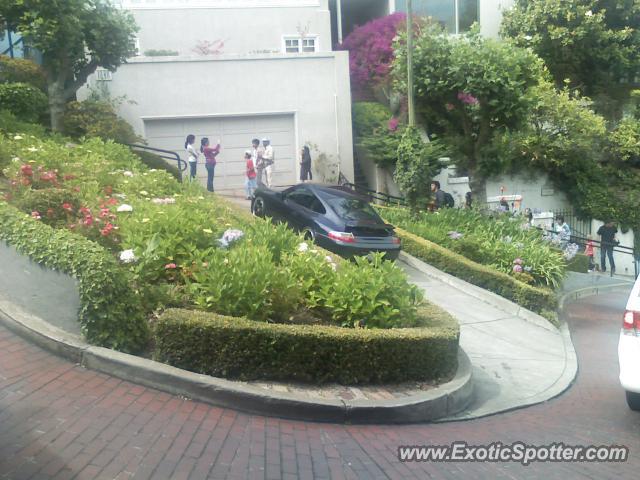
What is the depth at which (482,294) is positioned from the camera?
40.6 ft

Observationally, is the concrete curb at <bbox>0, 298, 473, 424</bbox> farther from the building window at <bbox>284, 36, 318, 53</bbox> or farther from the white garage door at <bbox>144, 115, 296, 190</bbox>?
the building window at <bbox>284, 36, 318, 53</bbox>

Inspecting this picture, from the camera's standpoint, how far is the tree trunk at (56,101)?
639 inches

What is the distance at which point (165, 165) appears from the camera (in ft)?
54.6

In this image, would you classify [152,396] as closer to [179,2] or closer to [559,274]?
[559,274]

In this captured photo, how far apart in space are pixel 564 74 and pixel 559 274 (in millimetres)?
14278

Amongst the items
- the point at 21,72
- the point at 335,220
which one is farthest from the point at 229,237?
the point at 21,72

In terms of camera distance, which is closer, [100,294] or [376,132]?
[100,294]

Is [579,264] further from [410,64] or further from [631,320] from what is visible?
[631,320]

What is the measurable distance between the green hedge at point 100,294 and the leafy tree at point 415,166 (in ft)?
34.0

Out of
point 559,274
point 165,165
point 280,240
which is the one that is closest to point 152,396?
point 280,240

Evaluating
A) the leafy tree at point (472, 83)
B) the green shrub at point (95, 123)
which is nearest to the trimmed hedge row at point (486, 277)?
the leafy tree at point (472, 83)

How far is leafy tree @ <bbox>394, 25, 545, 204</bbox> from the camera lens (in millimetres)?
15555

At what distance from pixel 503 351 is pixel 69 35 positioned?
1167 cm

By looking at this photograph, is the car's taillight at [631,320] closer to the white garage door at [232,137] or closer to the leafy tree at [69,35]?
the leafy tree at [69,35]
